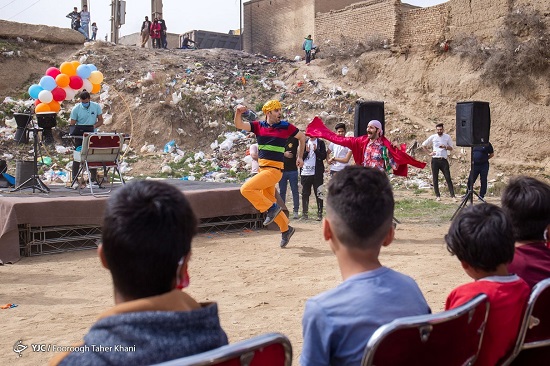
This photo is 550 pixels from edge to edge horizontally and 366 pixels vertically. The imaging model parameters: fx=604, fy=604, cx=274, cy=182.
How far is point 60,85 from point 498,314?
10413mm

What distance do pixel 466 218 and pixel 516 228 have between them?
55 cm

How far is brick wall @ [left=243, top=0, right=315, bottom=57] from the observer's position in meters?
28.3

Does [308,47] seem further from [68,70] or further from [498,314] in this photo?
[498,314]

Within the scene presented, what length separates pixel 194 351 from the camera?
1.59 m

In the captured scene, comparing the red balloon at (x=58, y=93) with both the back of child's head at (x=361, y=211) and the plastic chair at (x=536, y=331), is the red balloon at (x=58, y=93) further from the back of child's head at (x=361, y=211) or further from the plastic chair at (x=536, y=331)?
the plastic chair at (x=536, y=331)

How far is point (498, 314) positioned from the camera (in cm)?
225


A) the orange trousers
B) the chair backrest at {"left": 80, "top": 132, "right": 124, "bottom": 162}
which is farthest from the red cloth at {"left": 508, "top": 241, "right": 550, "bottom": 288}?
the chair backrest at {"left": 80, "top": 132, "right": 124, "bottom": 162}

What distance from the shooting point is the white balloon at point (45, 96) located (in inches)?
434

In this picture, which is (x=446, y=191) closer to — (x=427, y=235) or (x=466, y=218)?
(x=427, y=235)

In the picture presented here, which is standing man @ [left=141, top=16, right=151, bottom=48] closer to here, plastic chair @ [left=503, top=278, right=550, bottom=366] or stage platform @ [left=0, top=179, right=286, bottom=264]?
Answer: stage platform @ [left=0, top=179, right=286, bottom=264]

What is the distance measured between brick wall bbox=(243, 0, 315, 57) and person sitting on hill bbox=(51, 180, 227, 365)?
26.7 meters

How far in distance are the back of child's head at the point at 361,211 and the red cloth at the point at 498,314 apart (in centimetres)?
41

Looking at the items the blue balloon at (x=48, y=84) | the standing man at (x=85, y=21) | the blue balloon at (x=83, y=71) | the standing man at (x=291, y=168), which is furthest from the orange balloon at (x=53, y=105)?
the standing man at (x=85, y=21)

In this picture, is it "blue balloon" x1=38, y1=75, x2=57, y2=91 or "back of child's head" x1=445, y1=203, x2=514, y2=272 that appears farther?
"blue balloon" x1=38, y1=75, x2=57, y2=91
